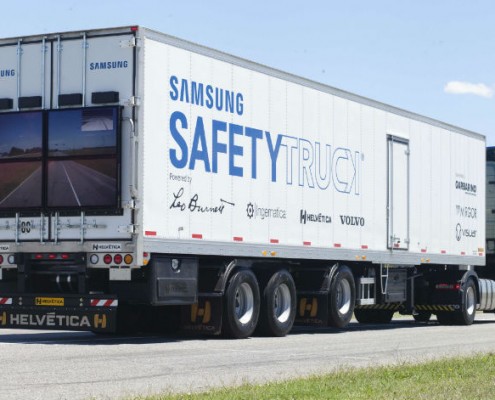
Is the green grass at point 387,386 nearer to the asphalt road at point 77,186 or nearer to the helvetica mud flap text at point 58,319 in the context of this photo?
the helvetica mud flap text at point 58,319

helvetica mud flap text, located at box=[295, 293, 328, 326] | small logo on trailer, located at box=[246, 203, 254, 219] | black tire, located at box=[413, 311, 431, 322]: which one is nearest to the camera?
small logo on trailer, located at box=[246, 203, 254, 219]

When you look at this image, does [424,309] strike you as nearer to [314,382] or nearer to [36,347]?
[36,347]

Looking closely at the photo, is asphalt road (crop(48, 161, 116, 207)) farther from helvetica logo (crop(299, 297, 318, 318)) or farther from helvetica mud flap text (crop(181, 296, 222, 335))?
helvetica logo (crop(299, 297, 318, 318))

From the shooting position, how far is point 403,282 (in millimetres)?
25547

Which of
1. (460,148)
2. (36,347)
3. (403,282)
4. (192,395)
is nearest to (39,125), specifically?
(36,347)

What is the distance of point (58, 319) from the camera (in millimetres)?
17625

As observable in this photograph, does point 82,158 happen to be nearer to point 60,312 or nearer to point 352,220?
point 60,312

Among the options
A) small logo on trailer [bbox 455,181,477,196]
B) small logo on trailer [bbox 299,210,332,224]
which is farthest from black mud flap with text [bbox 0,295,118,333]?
small logo on trailer [bbox 455,181,477,196]

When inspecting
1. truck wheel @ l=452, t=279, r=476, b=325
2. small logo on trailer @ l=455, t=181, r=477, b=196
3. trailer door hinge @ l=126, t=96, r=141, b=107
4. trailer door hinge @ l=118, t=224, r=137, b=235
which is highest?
trailer door hinge @ l=126, t=96, r=141, b=107

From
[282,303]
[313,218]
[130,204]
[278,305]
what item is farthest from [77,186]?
[313,218]

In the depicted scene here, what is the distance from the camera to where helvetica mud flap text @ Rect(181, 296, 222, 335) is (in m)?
18.8

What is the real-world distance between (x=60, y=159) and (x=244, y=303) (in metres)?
3.99

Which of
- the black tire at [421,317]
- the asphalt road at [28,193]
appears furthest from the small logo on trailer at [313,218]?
the black tire at [421,317]
